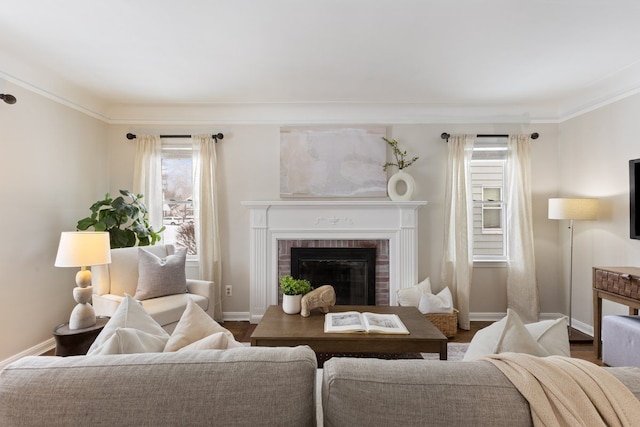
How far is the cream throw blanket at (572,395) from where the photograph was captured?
82cm

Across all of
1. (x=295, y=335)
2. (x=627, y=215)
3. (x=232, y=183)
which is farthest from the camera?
(x=232, y=183)

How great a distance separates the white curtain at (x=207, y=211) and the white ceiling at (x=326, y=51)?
22.2 inches

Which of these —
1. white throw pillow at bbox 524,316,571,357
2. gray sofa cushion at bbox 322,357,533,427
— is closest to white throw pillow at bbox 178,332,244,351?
gray sofa cushion at bbox 322,357,533,427

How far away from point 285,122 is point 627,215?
11.7ft

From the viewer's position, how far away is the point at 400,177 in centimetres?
397

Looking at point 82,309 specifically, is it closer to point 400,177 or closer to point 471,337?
point 400,177

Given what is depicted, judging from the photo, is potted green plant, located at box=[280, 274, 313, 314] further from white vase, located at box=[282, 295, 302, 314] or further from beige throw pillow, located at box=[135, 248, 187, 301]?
beige throw pillow, located at box=[135, 248, 187, 301]

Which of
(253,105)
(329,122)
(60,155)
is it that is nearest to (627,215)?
(329,122)

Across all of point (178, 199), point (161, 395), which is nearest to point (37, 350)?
point (178, 199)

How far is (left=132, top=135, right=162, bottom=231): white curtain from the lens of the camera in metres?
4.09

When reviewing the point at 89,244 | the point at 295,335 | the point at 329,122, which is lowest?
the point at 295,335

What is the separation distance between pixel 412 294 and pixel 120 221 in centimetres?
320

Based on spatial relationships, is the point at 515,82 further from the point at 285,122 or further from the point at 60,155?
the point at 60,155

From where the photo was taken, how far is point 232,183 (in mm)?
4168
